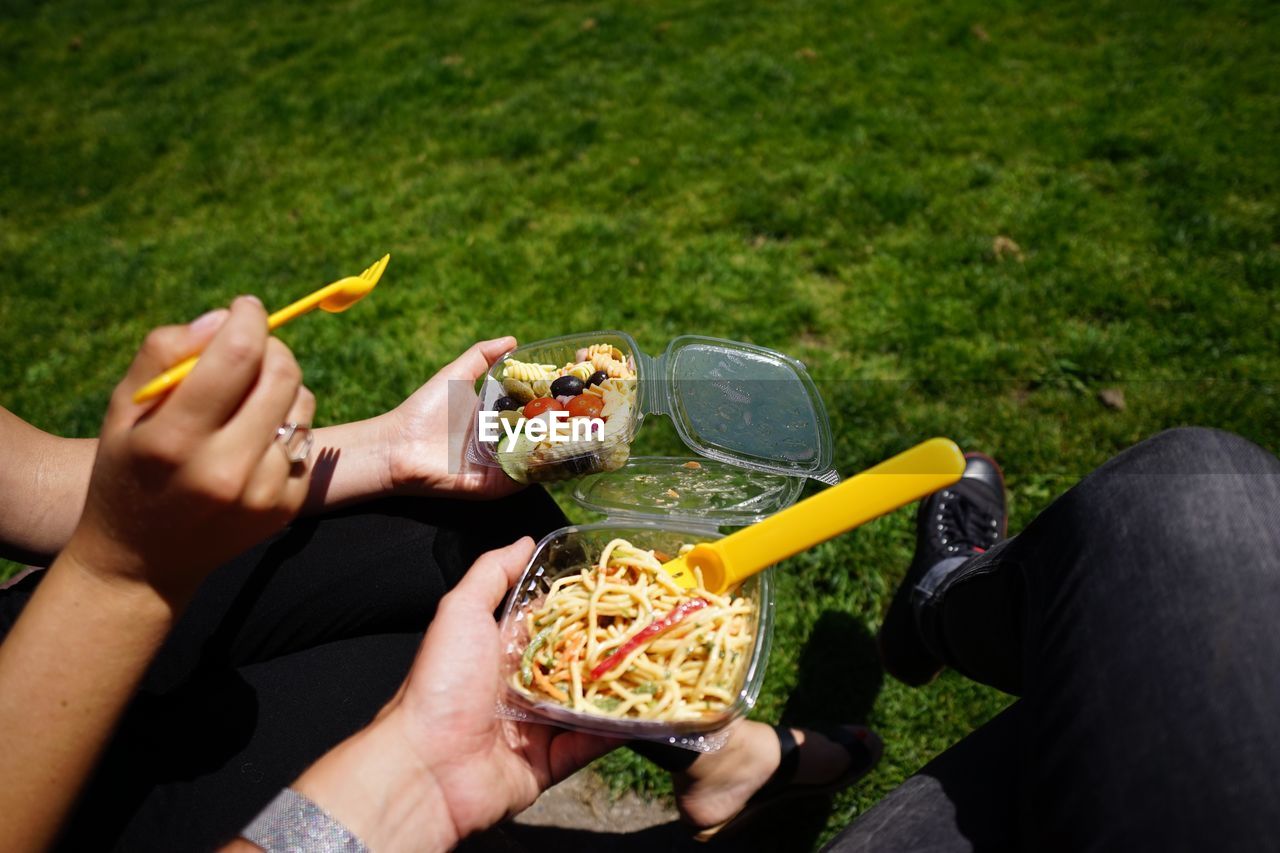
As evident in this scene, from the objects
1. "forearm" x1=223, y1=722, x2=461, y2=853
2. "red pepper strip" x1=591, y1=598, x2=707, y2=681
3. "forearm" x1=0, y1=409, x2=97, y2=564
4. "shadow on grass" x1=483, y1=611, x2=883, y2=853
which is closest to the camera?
"forearm" x1=223, y1=722, x2=461, y2=853

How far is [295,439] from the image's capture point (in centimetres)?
127

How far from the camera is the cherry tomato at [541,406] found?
1.82 meters

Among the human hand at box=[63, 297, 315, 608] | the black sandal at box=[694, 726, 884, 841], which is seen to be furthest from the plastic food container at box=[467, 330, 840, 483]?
the black sandal at box=[694, 726, 884, 841]

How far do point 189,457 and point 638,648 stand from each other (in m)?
0.87

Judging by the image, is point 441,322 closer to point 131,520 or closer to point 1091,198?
point 131,520

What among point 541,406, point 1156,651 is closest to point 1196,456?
point 1156,651

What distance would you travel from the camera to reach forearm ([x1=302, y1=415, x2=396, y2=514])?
1853 mm

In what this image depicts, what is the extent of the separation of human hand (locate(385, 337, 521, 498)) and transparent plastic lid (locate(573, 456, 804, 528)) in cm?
26

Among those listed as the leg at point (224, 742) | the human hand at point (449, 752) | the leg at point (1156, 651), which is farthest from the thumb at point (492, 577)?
the leg at point (1156, 651)

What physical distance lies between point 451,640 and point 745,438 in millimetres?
884

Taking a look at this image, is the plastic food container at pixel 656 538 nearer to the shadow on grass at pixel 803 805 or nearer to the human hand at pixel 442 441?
the human hand at pixel 442 441

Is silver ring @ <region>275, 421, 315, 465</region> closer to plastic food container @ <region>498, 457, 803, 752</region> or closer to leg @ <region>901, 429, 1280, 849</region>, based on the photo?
plastic food container @ <region>498, 457, 803, 752</region>

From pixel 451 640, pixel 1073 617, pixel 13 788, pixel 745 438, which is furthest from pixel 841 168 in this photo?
pixel 13 788

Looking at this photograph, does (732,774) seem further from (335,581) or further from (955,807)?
(335,581)
